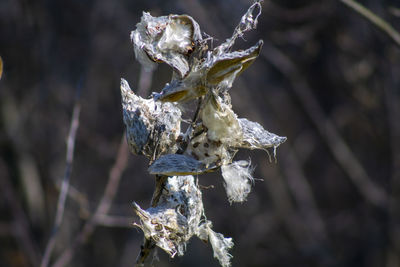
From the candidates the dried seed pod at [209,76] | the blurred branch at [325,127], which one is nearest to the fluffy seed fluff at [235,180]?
the dried seed pod at [209,76]

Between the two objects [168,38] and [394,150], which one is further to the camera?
[394,150]

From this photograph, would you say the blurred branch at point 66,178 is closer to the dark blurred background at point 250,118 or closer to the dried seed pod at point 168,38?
the dark blurred background at point 250,118

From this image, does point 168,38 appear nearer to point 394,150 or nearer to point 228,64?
point 228,64

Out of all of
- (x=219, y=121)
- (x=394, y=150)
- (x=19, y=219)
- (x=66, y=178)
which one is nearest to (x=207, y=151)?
(x=219, y=121)

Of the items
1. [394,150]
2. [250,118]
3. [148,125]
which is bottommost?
[148,125]

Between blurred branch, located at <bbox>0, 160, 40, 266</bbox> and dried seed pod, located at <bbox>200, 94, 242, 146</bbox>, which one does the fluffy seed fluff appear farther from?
blurred branch, located at <bbox>0, 160, 40, 266</bbox>

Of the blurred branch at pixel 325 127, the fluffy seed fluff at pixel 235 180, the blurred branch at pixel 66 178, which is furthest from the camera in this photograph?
the blurred branch at pixel 325 127

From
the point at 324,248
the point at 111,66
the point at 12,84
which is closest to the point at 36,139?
the point at 12,84
